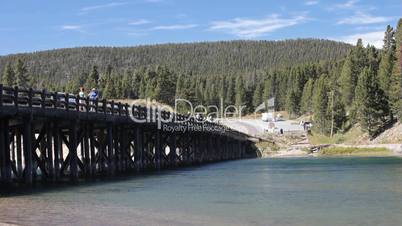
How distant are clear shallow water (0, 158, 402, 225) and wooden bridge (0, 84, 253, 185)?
8.34 feet

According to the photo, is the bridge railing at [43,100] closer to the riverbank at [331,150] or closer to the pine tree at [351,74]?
the riverbank at [331,150]

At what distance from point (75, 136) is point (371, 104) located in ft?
219

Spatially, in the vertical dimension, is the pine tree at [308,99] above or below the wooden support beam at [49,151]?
above

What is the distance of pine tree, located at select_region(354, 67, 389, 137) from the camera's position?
92.2 metres

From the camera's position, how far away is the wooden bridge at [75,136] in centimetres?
2766

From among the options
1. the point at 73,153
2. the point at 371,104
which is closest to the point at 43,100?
the point at 73,153

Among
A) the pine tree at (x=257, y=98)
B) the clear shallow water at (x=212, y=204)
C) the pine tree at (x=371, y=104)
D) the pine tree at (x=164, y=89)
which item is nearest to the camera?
the clear shallow water at (x=212, y=204)

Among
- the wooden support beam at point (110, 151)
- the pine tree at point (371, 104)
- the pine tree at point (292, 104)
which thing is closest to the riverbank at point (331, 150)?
the pine tree at point (371, 104)

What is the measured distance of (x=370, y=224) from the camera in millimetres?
17922

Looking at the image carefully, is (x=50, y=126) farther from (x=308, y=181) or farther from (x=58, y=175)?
(x=308, y=181)

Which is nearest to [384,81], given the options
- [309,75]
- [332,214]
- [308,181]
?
[308,181]

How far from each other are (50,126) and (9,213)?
12245mm

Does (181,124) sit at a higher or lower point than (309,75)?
lower

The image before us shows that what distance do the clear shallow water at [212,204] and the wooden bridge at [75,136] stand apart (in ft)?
8.34
